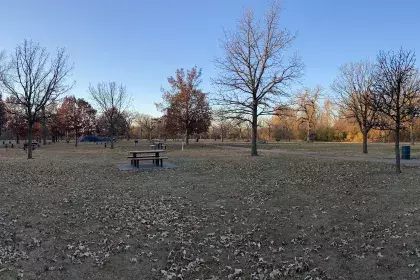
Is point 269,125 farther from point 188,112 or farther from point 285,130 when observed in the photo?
point 188,112

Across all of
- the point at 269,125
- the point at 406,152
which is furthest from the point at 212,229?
the point at 269,125

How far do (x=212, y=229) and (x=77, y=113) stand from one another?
51023 millimetres

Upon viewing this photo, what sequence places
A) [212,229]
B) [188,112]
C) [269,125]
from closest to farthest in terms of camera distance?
[212,229]
[188,112]
[269,125]

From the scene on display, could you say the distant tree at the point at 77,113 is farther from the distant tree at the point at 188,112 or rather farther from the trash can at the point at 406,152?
the trash can at the point at 406,152

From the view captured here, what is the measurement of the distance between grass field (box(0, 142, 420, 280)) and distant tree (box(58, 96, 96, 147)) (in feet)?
133

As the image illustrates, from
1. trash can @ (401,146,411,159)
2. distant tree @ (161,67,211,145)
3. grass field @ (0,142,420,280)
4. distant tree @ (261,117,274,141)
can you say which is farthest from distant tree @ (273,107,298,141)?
grass field @ (0,142,420,280)

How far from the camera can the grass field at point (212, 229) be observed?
530 centimetres

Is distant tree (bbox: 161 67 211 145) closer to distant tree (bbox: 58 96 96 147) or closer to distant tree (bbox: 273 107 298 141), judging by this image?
distant tree (bbox: 58 96 96 147)

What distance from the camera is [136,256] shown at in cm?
578

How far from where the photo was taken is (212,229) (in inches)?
279

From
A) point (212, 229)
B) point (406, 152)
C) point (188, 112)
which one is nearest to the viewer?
point (212, 229)

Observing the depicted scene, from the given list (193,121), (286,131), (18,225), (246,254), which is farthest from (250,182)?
(286,131)

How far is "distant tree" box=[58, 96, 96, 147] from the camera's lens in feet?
163

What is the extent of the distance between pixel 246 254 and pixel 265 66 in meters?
18.8
